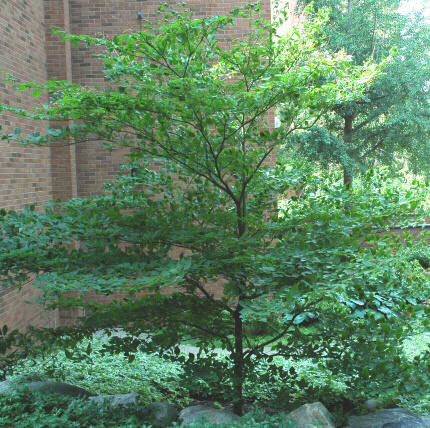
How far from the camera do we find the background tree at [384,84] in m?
13.7

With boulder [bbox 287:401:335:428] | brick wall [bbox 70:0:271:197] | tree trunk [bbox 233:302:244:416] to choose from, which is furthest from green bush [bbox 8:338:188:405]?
brick wall [bbox 70:0:271:197]

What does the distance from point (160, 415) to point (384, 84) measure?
1226cm

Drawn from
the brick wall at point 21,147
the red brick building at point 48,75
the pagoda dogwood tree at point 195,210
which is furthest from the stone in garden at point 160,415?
the red brick building at point 48,75

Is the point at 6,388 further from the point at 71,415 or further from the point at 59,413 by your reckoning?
the point at 71,415

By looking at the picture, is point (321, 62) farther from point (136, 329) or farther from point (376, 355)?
point (136, 329)

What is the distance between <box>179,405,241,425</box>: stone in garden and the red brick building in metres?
3.43

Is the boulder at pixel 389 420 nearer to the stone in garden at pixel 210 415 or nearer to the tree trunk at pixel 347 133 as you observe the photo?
the stone in garden at pixel 210 415

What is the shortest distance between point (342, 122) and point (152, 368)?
11514 millimetres

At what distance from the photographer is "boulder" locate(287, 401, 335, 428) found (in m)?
3.34

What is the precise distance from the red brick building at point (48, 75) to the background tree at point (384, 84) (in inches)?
242

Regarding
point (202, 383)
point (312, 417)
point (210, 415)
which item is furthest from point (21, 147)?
point (312, 417)

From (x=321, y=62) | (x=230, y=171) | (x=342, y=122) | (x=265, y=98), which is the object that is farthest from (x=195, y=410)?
(x=342, y=122)

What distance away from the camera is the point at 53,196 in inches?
329

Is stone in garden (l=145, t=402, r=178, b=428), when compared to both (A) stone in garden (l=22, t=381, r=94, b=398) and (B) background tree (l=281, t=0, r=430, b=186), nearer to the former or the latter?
(A) stone in garden (l=22, t=381, r=94, b=398)
